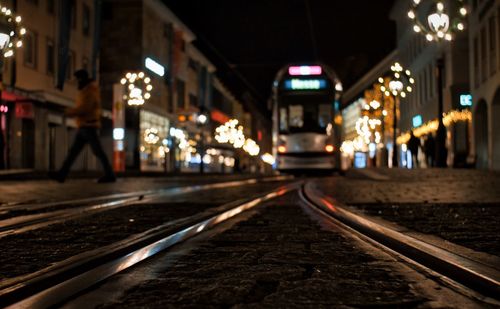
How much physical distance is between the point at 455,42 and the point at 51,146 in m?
25.4

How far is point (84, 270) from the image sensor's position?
394cm

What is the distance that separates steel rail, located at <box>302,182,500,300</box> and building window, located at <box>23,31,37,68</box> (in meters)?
30.4

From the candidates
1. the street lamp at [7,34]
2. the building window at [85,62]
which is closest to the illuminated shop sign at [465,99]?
the building window at [85,62]

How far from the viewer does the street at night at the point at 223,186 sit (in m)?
3.63

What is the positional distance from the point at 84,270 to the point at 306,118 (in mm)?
24404

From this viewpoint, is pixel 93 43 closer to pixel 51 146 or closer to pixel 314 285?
pixel 51 146

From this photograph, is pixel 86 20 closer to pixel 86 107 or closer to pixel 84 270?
pixel 86 107

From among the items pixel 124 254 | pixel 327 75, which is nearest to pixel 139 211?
pixel 124 254

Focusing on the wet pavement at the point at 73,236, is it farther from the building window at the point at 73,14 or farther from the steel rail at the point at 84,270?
the building window at the point at 73,14

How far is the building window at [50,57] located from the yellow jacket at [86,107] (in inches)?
918

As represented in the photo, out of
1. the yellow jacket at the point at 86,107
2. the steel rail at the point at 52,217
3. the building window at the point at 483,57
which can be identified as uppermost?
the building window at the point at 483,57

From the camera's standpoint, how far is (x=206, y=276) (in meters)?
3.91

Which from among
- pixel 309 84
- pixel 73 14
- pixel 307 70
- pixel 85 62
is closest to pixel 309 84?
pixel 309 84

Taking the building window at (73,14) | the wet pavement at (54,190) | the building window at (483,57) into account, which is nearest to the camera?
the wet pavement at (54,190)
